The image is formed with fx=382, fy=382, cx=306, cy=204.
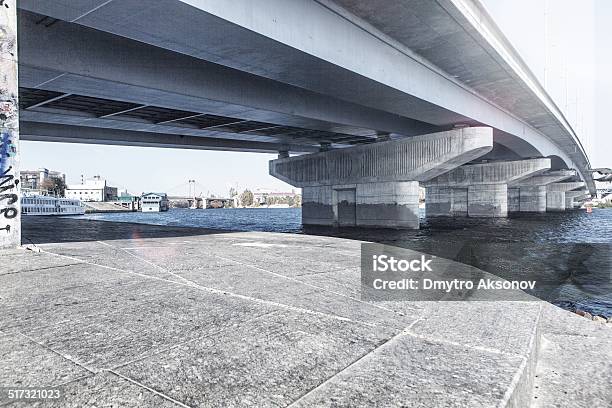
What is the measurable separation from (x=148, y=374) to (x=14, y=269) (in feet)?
19.9

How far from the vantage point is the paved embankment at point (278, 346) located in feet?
9.86

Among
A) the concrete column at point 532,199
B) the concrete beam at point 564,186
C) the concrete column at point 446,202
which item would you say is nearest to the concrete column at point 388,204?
the concrete column at point 446,202

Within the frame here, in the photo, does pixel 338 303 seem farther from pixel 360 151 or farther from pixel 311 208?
pixel 311 208

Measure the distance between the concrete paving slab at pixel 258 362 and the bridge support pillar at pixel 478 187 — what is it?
61.9 m

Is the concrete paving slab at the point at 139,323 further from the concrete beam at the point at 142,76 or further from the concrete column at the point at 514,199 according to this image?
the concrete column at the point at 514,199

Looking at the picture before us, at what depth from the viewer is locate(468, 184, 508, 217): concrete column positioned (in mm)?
63500

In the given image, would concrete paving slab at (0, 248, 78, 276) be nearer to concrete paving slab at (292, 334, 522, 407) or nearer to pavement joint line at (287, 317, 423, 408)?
pavement joint line at (287, 317, 423, 408)

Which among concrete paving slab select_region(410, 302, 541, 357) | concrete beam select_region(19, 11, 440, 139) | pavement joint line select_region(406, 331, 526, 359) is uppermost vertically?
concrete beam select_region(19, 11, 440, 139)

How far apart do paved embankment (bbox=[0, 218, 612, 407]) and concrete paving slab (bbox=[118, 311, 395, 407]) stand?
15 mm

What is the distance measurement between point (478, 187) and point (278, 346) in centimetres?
6830

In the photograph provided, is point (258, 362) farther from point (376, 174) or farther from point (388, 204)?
point (376, 174)

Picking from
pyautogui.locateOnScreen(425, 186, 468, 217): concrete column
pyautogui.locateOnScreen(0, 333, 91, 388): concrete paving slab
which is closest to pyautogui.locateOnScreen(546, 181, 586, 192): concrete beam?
pyautogui.locateOnScreen(425, 186, 468, 217): concrete column

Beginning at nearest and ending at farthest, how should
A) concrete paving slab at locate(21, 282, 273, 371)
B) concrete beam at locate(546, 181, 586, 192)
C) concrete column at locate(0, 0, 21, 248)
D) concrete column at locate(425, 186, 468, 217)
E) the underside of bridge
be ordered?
concrete paving slab at locate(21, 282, 273, 371), concrete column at locate(0, 0, 21, 248), the underside of bridge, concrete column at locate(425, 186, 468, 217), concrete beam at locate(546, 181, 586, 192)

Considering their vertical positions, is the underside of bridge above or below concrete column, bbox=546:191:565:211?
above
